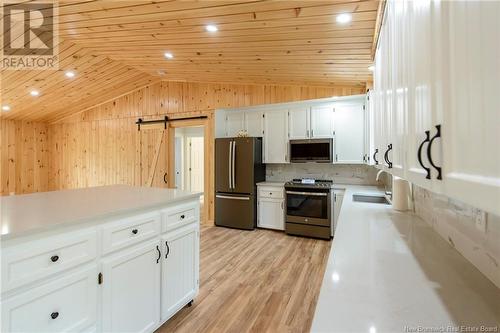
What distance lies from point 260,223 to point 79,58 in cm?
412

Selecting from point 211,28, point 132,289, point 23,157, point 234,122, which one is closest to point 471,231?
point 132,289

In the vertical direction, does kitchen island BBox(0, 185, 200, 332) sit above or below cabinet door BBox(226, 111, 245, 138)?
below

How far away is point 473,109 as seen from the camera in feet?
1.76

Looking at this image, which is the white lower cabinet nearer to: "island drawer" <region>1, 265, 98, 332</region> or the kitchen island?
the kitchen island

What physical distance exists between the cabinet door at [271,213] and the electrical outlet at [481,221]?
340cm

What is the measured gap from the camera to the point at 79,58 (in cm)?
390

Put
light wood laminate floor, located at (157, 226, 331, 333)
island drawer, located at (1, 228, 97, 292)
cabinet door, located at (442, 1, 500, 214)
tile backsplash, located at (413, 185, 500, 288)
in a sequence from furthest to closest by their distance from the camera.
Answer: light wood laminate floor, located at (157, 226, 331, 333) → island drawer, located at (1, 228, 97, 292) → tile backsplash, located at (413, 185, 500, 288) → cabinet door, located at (442, 1, 500, 214)

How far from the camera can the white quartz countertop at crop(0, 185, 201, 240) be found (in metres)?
1.23

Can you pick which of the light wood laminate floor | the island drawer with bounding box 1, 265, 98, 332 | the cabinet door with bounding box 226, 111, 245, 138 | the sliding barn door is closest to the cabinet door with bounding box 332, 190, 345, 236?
the light wood laminate floor

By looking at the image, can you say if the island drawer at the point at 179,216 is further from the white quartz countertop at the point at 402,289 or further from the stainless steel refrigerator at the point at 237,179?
the stainless steel refrigerator at the point at 237,179

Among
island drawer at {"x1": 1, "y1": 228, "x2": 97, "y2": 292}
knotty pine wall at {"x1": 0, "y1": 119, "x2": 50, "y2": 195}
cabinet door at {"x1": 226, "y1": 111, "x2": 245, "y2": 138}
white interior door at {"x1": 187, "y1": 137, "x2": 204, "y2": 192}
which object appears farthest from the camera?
white interior door at {"x1": 187, "y1": 137, "x2": 204, "y2": 192}

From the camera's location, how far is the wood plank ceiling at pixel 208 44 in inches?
85.4

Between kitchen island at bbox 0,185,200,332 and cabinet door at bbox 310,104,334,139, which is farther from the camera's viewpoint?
cabinet door at bbox 310,104,334,139

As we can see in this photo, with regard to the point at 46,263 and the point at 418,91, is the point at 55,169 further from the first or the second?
the point at 418,91
